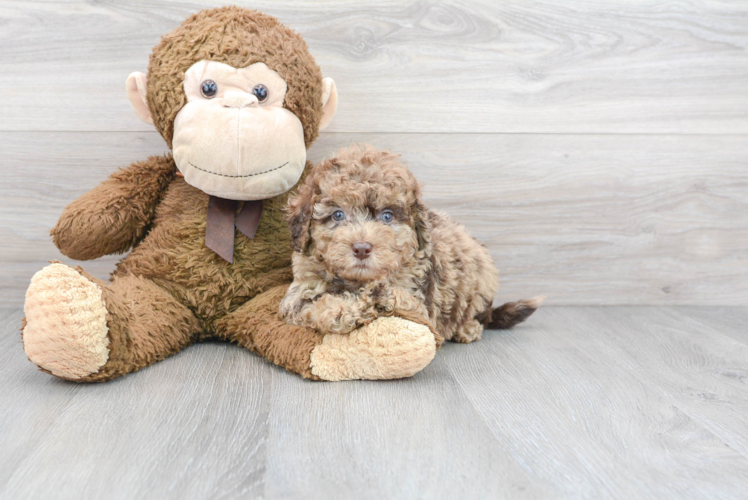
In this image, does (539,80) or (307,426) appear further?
(539,80)

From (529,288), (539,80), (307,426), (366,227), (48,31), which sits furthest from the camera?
(529,288)

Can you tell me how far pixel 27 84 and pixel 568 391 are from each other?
172 cm

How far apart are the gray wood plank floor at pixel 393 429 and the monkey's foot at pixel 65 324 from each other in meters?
0.07

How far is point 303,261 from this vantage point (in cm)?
144

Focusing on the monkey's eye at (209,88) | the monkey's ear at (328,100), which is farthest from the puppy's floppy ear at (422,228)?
the monkey's eye at (209,88)

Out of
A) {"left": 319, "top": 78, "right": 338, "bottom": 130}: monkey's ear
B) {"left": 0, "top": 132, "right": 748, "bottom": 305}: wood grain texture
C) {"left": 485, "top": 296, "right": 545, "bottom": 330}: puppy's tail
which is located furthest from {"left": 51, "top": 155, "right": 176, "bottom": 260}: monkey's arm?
{"left": 485, "top": 296, "right": 545, "bottom": 330}: puppy's tail

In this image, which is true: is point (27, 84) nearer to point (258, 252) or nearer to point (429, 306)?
point (258, 252)

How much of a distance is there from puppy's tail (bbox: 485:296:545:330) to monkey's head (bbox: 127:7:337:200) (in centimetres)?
73

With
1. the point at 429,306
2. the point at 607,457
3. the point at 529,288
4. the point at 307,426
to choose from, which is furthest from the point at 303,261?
the point at 529,288

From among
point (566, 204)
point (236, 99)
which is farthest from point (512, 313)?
point (236, 99)

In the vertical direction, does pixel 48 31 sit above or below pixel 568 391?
above

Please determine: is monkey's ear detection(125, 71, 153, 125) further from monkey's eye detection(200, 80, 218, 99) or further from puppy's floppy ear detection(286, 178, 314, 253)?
puppy's floppy ear detection(286, 178, 314, 253)

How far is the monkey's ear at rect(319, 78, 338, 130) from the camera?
163 centimetres

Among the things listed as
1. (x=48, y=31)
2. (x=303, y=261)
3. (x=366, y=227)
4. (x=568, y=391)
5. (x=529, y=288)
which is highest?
(x=48, y=31)
